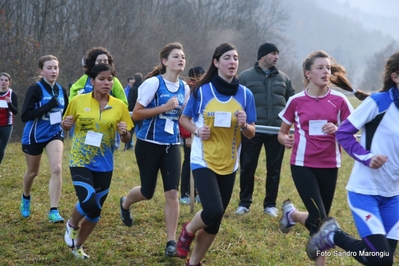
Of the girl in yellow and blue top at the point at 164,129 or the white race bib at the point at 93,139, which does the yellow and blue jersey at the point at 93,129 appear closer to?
the white race bib at the point at 93,139

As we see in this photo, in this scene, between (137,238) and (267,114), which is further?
(267,114)

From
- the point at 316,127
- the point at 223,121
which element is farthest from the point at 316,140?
the point at 223,121

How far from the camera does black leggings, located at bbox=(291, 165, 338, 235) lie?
5059 mm

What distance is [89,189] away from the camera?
5340mm

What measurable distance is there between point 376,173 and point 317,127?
1.11 meters

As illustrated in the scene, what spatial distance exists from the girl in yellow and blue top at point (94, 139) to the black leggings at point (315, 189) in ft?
6.14

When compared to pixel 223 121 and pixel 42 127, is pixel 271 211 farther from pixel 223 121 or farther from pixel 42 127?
pixel 42 127

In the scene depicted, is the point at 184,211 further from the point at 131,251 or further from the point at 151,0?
the point at 151,0

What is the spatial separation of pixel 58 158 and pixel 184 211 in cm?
207

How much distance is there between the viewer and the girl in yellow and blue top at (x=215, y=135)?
4.94 meters

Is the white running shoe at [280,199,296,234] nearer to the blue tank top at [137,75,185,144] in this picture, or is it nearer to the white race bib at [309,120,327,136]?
the white race bib at [309,120,327,136]

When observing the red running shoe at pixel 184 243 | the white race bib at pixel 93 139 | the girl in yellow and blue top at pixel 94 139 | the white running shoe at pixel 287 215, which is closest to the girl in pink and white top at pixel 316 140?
the white running shoe at pixel 287 215

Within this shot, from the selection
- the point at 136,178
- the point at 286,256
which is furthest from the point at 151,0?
the point at 286,256

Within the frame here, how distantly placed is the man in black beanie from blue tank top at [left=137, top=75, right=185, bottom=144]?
2.23 meters
